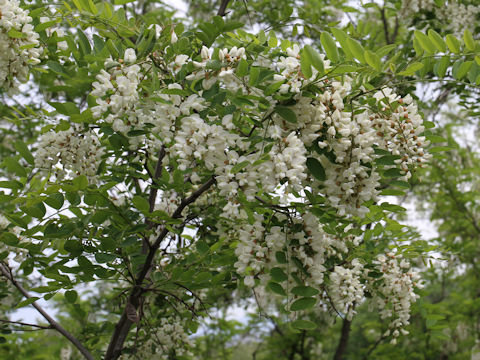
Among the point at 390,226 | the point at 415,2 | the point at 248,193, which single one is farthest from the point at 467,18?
the point at 248,193

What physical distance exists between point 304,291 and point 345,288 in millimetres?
936

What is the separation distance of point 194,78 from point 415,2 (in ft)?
11.1

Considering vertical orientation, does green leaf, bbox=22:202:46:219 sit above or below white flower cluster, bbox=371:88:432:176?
below

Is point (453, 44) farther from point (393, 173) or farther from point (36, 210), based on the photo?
point (36, 210)

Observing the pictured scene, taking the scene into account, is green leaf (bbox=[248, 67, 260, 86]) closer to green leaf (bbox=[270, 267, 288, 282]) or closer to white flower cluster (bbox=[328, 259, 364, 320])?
green leaf (bbox=[270, 267, 288, 282])

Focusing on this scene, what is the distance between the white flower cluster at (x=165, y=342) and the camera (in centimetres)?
307

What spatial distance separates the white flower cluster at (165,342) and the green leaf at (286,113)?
81.4 inches

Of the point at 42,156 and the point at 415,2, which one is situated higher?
the point at 415,2

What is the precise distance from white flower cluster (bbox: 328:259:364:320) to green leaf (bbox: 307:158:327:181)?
1064mm

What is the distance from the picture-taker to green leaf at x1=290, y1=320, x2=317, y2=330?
5.52 ft

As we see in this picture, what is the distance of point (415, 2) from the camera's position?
4.23 meters

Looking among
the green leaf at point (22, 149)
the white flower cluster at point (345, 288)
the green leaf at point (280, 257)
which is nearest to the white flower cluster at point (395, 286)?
the white flower cluster at point (345, 288)

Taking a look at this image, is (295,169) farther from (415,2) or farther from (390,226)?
(415,2)

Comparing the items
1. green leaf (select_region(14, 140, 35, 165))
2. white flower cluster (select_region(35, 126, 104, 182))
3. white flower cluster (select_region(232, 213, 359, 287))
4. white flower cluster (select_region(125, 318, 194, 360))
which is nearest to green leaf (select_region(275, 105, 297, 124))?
white flower cluster (select_region(232, 213, 359, 287))
